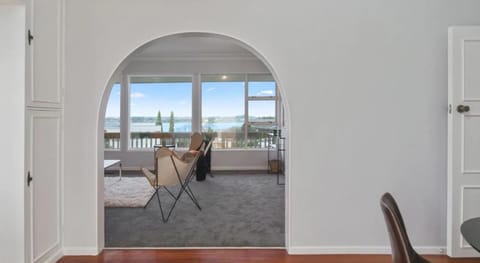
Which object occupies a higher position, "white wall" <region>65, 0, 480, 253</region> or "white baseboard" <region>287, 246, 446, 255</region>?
"white wall" <region>65, 0, 480, 253</region>

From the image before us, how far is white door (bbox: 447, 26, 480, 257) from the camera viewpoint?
2.65 metres

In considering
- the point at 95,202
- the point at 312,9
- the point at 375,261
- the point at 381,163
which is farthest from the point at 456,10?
the point at 95,202

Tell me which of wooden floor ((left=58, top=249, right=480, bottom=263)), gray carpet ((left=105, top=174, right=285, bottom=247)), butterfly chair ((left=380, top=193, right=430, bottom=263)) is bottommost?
wooden floor ((left=58, top=249, right=480, bottom=263))

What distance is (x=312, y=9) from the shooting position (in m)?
2.84

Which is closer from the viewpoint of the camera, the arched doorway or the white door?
the white door

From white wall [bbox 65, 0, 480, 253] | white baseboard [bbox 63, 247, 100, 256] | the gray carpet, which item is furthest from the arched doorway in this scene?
white baseboard [bbox 63, 247, 100, 256]

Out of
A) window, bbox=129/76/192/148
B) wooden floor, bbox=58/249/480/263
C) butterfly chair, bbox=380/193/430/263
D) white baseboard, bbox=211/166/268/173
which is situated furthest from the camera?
window, bbox=129/76/192/148

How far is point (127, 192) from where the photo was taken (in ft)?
16.9

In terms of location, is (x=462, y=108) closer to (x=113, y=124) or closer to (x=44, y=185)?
(x=44, y=185)

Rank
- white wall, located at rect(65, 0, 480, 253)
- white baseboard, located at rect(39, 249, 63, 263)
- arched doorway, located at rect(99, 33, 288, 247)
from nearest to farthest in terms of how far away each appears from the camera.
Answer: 1. white baseboard, located at rect(39, 249, 63, 263)
2. white wall, located at rect(65, 0, 480, 253)
3. arched doorway, located at rect(99, 33, 288, 247)

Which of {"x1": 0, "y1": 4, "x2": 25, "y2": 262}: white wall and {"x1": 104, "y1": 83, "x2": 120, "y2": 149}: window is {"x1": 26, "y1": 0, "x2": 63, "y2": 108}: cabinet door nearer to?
{"x1": 0, "y1": 4, "x2": 25, "y2": 262}: white wall

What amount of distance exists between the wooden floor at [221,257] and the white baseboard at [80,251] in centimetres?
4

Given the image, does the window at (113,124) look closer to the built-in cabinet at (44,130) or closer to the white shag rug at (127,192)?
the white shag rug at (127,192)

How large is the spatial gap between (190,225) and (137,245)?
2.32ft
